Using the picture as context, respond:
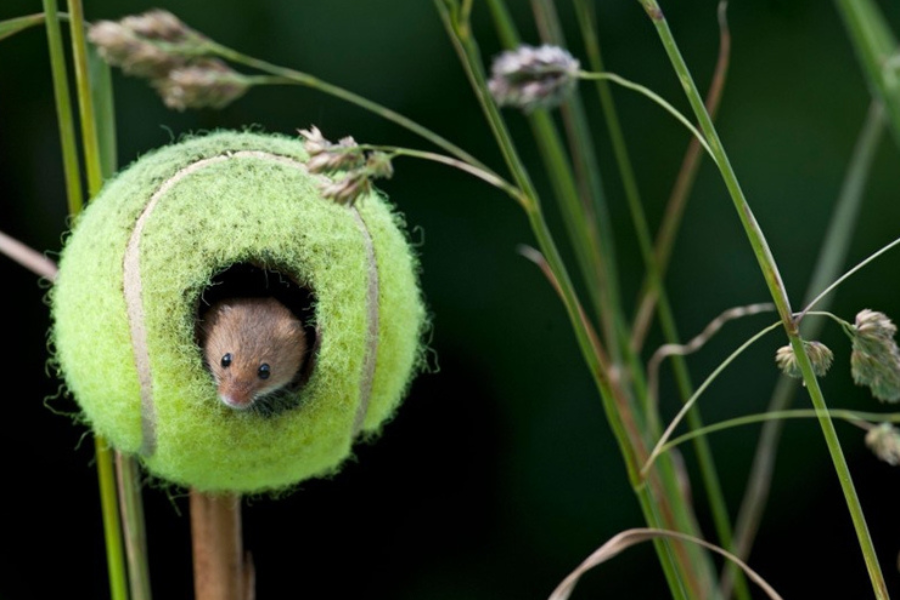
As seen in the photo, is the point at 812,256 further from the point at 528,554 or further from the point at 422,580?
the point at 422,580

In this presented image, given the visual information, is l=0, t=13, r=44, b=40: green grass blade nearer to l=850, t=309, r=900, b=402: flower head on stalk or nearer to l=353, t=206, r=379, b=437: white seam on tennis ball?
l=353, t=206, r=379, b=437: white seam on tennis ball

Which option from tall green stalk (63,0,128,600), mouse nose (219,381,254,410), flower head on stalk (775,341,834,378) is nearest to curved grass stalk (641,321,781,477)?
flower head on stalk (775,341,834,378)

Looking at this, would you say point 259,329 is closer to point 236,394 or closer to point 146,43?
point 236,394

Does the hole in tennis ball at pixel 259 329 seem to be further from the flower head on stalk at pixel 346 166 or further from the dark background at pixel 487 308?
the dark background at pixel 487 308

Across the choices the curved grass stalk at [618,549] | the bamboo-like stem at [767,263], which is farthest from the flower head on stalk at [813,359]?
the curved grass stalk at [618,549]

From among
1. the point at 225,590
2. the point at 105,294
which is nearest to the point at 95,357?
the point at 105,294

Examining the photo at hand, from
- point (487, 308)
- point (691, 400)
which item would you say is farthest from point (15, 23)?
point (487, 308)
